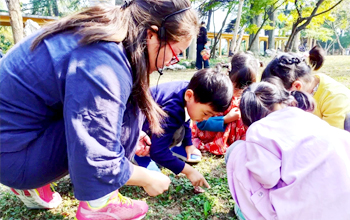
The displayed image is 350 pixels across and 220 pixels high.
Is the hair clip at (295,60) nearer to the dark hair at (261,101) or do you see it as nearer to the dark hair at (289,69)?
the dark hair at (289,69)

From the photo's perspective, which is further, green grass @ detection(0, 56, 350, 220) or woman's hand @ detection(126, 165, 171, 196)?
green grass @ detection(0, 56, 350, 220)

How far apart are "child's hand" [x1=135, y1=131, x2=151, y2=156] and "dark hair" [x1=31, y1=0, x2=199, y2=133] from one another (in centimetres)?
69

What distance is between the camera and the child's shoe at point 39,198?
4.60 feet

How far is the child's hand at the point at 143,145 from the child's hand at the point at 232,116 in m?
0.71

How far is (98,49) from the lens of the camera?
3.11 ft

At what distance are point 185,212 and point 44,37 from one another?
3.65 ft

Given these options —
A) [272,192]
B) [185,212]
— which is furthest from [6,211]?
[272,192]

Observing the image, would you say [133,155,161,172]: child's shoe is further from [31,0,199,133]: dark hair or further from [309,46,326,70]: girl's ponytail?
[309,46,326,70]: girl's ponytail

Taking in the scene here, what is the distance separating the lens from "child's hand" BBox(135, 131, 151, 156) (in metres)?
1.82

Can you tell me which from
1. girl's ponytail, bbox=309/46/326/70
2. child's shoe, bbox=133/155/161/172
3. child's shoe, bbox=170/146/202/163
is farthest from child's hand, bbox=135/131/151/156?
girl's ponytail, bbox=309/46/326/70

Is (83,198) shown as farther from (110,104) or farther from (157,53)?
(157,53)

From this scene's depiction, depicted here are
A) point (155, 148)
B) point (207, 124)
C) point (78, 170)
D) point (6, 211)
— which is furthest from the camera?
point (207, 124)

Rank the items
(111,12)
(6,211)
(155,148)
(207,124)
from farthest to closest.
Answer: (207,124)
(155,148)
(6,211)
(111,12)

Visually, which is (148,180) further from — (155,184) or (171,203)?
(171,203)
